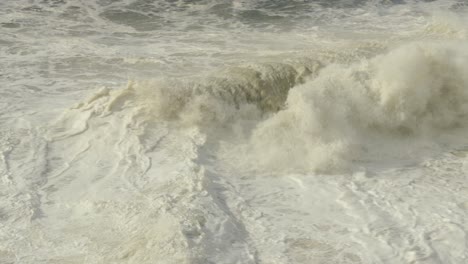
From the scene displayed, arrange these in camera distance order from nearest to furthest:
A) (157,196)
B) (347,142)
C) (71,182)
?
(157,196) → (71,182) → (347,142)

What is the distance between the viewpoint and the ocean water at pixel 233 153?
4109 mm

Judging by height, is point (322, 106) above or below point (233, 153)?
above

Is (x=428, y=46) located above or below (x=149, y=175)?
above

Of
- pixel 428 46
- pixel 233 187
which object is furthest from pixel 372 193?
pixel 428 46

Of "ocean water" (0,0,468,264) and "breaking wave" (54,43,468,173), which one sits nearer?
"ocean water" (0,0,468,264)

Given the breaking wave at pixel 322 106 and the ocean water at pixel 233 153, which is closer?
the ocean water at pixel 233 153

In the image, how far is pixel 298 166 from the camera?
17.4ft

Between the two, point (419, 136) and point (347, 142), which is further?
point (419, 136)

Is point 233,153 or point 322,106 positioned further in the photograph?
point 322,106

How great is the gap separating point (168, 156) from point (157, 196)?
2.77 feet

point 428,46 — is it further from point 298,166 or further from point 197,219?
point 197,219

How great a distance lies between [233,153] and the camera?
5617 mm

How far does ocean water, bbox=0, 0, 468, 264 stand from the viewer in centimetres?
411

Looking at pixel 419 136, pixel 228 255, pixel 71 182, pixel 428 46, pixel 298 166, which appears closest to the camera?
pixel 228 255
